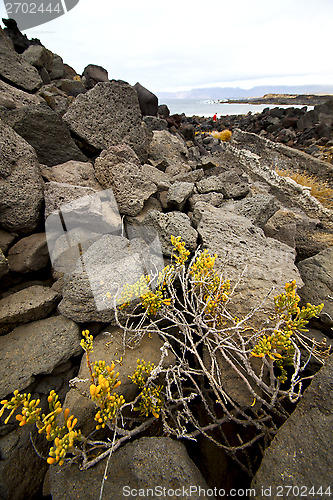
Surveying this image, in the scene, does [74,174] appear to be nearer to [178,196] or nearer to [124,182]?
[124,182]

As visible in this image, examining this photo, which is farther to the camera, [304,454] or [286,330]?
[286,330]

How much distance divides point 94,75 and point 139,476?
8619 millimetres

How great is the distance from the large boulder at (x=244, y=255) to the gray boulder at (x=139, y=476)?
89 cm

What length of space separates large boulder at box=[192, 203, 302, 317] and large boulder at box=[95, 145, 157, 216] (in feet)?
1.78

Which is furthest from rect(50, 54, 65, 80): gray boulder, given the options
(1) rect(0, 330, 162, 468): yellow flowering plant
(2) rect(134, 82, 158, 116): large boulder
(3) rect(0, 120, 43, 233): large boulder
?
(1) rect(0, 330, 162, 468): yellow flowering plant

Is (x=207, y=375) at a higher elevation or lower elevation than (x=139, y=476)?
higher

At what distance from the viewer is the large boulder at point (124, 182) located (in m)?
2.30

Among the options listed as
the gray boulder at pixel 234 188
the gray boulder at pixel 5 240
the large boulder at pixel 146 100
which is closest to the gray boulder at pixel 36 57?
the large boulder at pixel 146 100

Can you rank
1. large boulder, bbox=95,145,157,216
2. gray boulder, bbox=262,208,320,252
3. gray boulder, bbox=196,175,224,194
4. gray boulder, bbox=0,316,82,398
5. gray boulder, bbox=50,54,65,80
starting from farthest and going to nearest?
gray boulder, bbox=50,54,65,80 → gray boulder, bbox=196,175,224,194 → gray boulder, bbox=262,208,320,252 → large boulder, bbox=95,145,157,216 → gray boulder, bbox=0,316,82,398

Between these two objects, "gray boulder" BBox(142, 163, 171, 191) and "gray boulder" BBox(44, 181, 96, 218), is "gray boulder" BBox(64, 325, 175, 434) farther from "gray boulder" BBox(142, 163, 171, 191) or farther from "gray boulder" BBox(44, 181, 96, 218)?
"gray boulder" BBox(142, 163, 171, 191)

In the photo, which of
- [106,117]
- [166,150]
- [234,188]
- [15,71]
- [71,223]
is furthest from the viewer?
[166,150]

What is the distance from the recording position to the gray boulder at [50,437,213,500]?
1.09 metres

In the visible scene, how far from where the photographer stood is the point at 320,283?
6.68 ft

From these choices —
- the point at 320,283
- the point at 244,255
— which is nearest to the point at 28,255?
the point at 244,255
